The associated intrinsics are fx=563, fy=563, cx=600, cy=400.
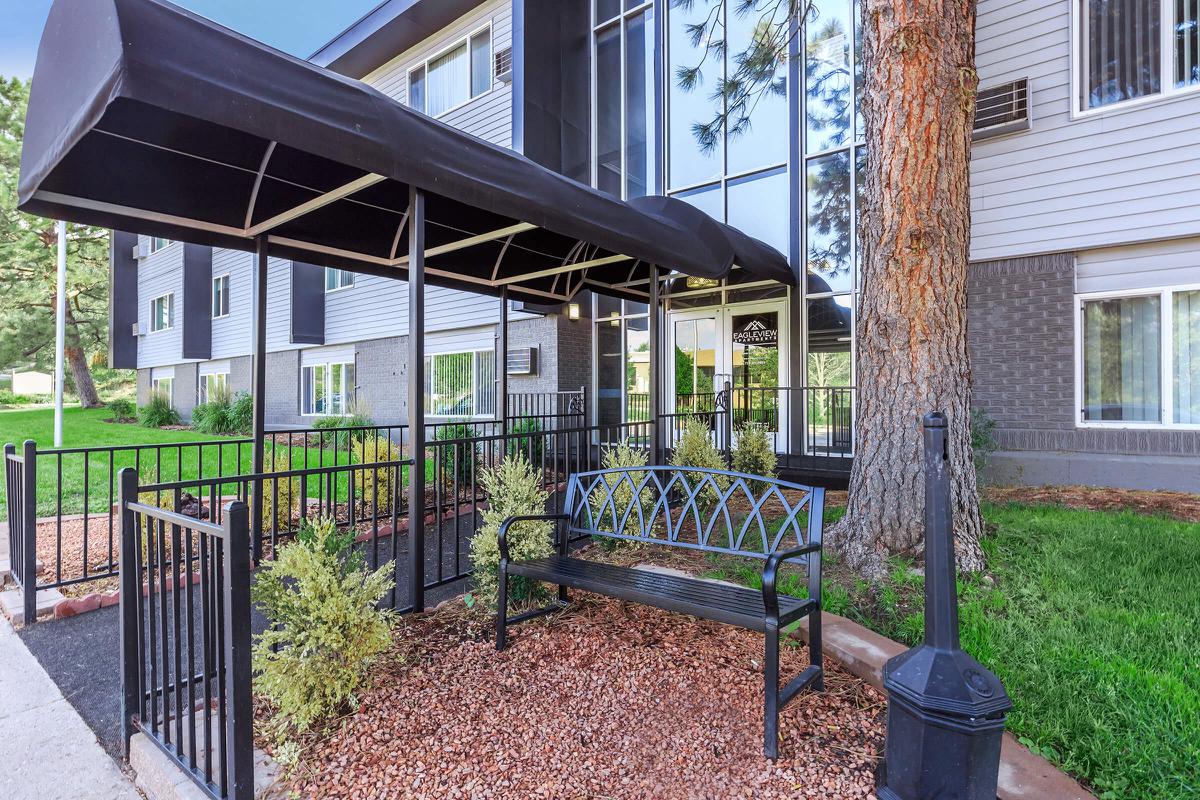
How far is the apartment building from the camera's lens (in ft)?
19.6

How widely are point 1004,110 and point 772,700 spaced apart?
7.71m

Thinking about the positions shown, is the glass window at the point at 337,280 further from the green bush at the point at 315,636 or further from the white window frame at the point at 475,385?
the green bush at the point at 315,636

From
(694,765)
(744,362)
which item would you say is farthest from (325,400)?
(694,765)

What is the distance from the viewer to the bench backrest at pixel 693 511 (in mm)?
2777

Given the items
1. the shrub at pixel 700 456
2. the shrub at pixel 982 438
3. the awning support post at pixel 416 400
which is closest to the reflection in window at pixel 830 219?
the shrub at pixel 982 438

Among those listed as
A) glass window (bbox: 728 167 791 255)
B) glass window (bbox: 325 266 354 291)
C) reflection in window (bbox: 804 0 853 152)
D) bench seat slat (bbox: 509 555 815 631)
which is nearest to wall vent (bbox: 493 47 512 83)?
glass window (bbox: 728 167 791 255)

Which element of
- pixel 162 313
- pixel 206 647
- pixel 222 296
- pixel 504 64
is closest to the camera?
pixel 206 647

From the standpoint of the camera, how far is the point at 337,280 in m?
14.0

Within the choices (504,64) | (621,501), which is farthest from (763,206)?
(621,501)

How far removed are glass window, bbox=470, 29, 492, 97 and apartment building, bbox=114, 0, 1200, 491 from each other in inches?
1.6

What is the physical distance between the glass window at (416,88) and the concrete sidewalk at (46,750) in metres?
12.1

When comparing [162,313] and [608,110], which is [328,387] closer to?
[608,110]

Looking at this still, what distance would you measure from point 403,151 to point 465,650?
255 cm

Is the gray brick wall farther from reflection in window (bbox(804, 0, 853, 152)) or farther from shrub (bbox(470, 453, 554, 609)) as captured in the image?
shrub (bbox(470, 453, 554, 609))
